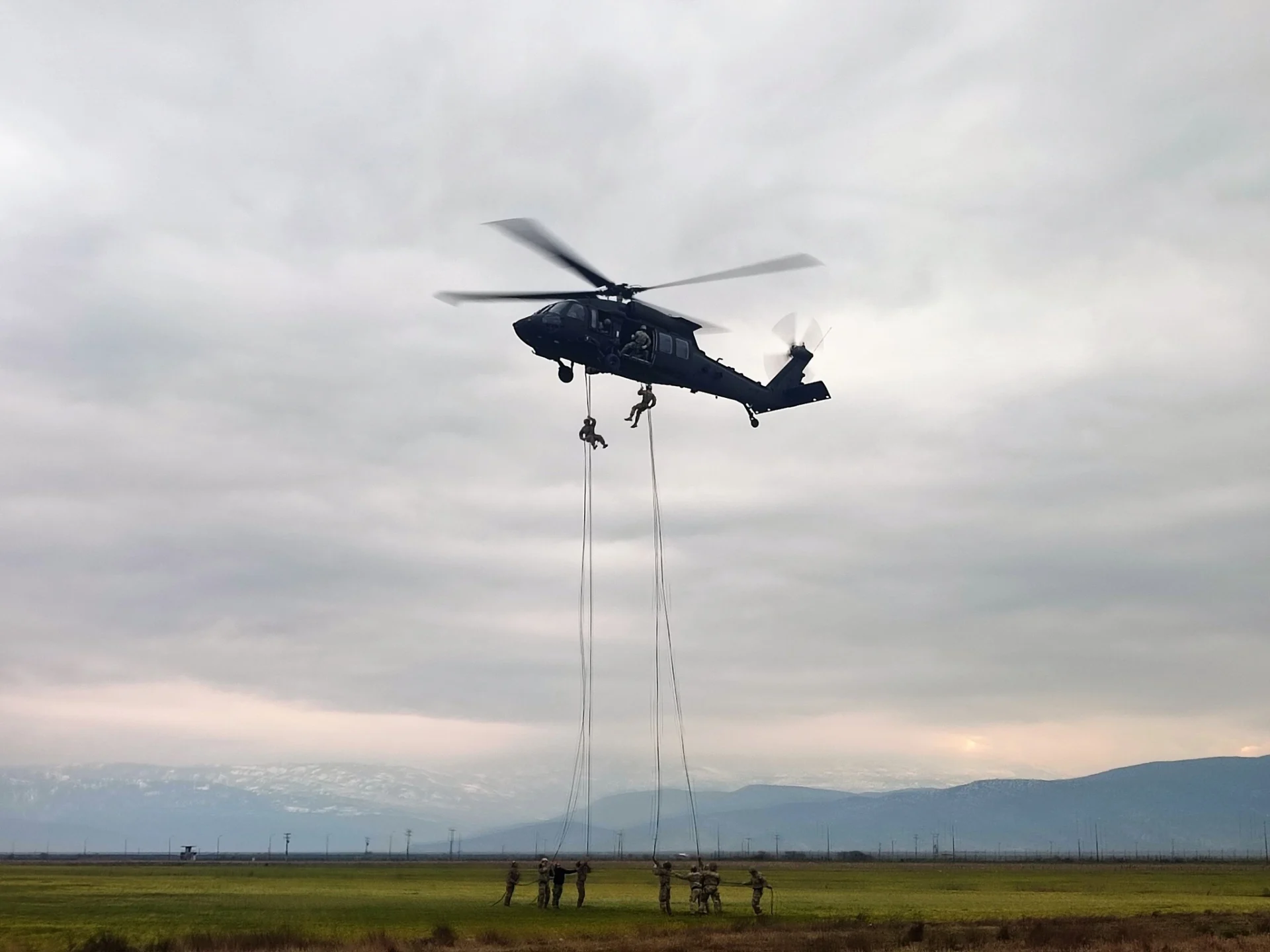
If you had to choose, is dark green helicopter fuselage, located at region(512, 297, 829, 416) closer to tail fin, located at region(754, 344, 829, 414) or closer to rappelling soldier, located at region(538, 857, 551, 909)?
tail fin, located at region(754, 344, 829, 414)

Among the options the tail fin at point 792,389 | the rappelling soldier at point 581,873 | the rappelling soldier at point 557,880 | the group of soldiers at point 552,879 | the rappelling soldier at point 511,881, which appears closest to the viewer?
the rappelling soldier at point 581,873

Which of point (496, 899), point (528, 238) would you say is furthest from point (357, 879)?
point (528, 238)

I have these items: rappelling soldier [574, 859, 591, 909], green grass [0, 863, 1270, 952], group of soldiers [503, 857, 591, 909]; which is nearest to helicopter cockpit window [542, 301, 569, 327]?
green grass [0, 863, 1270, 952]

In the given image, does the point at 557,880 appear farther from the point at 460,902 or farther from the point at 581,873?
the point at 460,902

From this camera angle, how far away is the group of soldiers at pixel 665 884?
45969 millimetres

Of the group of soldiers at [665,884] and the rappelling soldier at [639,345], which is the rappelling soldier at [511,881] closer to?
the group of soldiers at [665,884]

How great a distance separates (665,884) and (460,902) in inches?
450

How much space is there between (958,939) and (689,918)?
35.0 feet

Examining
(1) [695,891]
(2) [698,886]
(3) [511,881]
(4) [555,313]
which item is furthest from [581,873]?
(4) [555,313]

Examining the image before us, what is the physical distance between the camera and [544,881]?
48125 millimetres

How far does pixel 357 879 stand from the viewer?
79.4 metres

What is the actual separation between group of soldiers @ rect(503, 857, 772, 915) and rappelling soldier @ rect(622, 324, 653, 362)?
1834 centimetres

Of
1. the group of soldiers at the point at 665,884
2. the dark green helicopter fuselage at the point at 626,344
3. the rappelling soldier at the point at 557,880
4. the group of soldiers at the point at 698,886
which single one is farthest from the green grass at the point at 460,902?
the dark green helicopter fuselage at the point at 626,344

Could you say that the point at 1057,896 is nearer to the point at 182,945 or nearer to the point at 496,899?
the point at 496,899
